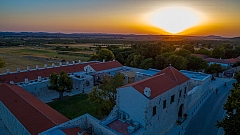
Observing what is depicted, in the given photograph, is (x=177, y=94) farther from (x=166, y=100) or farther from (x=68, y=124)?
(x=68, y=124)

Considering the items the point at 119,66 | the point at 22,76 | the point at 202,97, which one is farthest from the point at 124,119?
the point at 119,66

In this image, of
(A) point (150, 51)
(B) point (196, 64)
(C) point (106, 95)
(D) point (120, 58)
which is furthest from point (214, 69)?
(C) point (106, 95)

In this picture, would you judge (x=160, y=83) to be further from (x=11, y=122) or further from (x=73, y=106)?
(x=11, y=122)

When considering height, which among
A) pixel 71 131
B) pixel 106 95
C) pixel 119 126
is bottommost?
pixel 119 126

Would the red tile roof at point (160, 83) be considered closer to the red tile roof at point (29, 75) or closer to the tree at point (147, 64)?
the tree at point (147, 64)

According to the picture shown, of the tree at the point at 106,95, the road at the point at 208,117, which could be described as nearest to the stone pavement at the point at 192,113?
the road at the point at 208,117

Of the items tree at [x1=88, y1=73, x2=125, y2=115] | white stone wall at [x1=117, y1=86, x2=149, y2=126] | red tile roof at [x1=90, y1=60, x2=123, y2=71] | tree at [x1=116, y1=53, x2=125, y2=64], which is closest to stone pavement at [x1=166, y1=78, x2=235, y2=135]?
white stone wall at [x1=117, y1=86, x2=149, y2=126]
